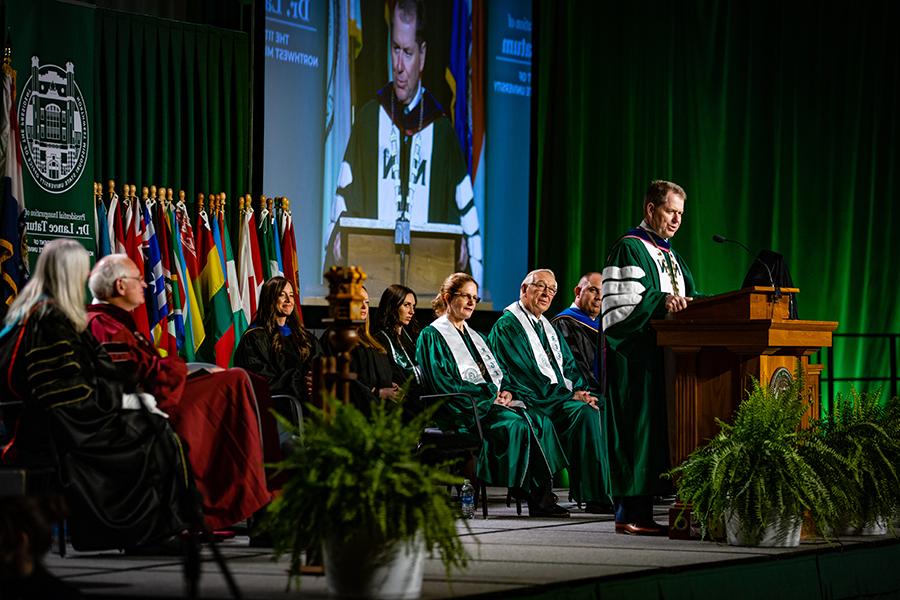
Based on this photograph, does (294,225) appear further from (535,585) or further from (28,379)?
(535,585)

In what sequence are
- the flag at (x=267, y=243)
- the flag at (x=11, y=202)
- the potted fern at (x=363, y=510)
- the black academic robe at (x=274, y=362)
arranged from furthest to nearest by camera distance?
1. the flag at (x=267, y=243)
2. the flag at (x=11, y=202)
3. the black academic robe at (x=274, y=362)
4. the potted fern at (x=363, y=510)

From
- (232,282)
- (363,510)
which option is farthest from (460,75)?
(363,510)

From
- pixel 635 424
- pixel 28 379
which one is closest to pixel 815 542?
pixel 635 424

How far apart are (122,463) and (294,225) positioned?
378 centimetres

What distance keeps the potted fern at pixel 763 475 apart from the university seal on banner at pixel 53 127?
355 centimetres

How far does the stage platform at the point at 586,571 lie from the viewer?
3.88m

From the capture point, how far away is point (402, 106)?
8.72m

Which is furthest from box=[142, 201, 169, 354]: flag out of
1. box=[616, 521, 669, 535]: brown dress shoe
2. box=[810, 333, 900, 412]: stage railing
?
box=[810, 333, 900, 412]: stage railing

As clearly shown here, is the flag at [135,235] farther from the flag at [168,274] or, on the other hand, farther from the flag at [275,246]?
the flag at [275,246]

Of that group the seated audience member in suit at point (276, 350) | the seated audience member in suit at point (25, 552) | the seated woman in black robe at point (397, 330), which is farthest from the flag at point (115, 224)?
the seated audience member in suit at point (25, 552)

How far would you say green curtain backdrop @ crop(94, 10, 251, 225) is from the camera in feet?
24.4

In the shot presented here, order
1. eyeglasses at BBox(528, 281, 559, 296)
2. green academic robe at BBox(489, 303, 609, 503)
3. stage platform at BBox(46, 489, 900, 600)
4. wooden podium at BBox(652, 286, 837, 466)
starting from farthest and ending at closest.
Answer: eyeglasses at BBox(528, 281, 559, 296) < green academic robe at BBox(489, 303, 609, 503) < wooden podium at BBox(652, 286, 837, 466) < stage platform at BBox(46, 489, 900, 600)

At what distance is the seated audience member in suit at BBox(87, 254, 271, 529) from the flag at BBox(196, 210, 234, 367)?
8.77 feet

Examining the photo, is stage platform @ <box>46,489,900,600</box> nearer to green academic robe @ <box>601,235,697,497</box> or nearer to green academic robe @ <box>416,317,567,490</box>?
green academic robe @ <box>601,235,697,497</box>
